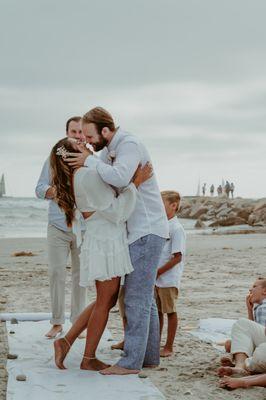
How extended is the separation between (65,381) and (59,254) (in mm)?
1547

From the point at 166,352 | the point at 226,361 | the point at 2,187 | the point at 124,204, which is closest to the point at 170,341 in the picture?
the point at 166,352

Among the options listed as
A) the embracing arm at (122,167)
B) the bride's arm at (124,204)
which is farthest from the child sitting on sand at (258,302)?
the embracing arm at (122,167)

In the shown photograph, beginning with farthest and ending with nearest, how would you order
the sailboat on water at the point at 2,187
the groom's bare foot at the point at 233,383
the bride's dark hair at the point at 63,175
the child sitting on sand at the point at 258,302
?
the sailboat on water at the point at 2,187
the child sitting on sand at the point at 258,302
the bride's dark hair at the point at 63,175
the groom's bare foot at the point at 233,383

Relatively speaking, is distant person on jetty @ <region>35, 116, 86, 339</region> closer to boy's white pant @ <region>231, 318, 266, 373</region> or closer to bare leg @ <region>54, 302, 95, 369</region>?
bare leg @ <region>54, 302, 95, 369</region>

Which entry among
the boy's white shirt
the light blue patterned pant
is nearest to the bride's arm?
the light blue patterned pant

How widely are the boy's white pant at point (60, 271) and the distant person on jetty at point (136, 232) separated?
118 centimetres

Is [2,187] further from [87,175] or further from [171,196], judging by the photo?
[87,175]

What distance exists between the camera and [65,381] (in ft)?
14.3

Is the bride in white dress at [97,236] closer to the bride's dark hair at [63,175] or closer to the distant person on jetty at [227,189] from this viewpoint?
the bride's dark hair at [63,175]

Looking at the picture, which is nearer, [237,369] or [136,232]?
[237,369]

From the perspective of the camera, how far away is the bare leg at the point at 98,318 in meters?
4.64

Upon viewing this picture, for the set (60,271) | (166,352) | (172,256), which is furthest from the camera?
(60,271)

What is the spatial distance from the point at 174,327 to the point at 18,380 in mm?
1413

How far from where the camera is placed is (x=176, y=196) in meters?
5.47
